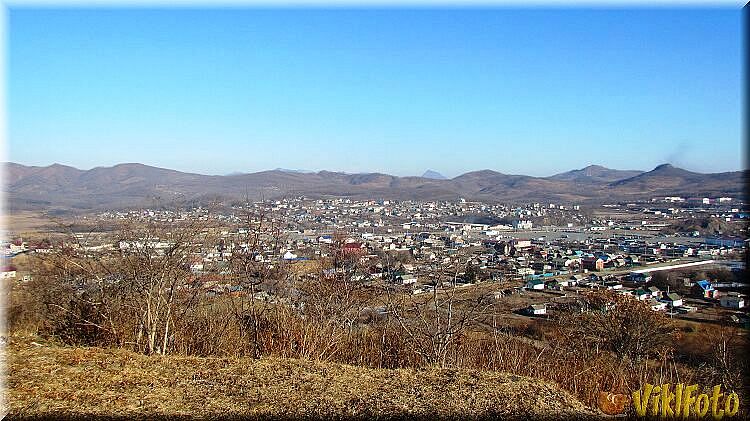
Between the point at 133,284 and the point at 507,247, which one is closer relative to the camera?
the point at 133,284

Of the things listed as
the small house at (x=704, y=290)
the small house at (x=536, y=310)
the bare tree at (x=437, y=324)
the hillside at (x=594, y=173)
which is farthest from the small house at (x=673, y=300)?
the hillside at (x=594, y=173)

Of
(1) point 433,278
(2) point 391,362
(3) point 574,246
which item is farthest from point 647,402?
→ (3) point 574,246

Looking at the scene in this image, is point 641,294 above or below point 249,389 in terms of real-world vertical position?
below

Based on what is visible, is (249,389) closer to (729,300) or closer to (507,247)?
(729,300)

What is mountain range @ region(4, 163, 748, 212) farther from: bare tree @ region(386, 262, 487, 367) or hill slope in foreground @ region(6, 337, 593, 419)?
bare tree @ region(386, 262, 487, 367)

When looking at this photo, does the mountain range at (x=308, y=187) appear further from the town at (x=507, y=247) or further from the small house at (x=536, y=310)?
the small house at (x=536, y=310)

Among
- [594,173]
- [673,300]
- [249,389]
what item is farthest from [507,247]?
[594,173]
